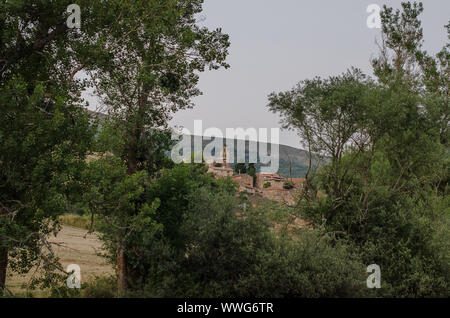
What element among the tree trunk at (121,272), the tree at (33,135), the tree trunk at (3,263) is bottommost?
the tree trunk at (121,272)

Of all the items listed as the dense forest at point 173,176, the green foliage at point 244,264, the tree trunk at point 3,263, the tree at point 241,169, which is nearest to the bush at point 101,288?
the dense forest at point 173,176

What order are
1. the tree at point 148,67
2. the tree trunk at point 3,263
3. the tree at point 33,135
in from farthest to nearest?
the tree at point 148,67 < the tree trunk at point 3,263 < the tree at point 33,135

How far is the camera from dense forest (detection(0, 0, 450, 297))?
32.7 feet

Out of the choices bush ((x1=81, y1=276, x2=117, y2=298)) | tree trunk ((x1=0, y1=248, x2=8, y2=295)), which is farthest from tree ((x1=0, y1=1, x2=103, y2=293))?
bush ((x1=81, y1=276, x2=117, y2=298))

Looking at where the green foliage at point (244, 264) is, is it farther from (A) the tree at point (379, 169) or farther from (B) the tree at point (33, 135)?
(B) the tree at point (33, 135)

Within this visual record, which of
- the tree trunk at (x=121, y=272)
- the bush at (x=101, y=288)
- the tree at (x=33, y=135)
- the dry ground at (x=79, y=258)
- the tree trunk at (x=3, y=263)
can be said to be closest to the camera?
the tree at (x=33, y=135)

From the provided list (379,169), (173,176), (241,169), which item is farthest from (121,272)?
(241,169)

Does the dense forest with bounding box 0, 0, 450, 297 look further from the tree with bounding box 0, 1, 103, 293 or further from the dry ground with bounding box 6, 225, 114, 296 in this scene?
the dry ground with bounding box 6, 225, 114, 296

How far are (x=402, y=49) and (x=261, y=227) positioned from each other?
19936 millimetres

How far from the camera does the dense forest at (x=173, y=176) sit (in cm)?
995

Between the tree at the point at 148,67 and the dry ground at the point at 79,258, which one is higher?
the tree at the point at 148,67

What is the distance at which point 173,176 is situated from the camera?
49.5 feet
